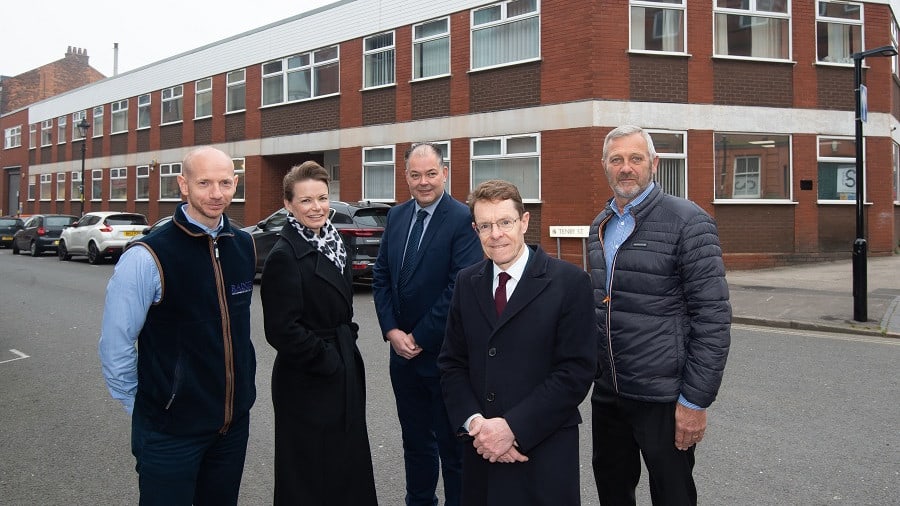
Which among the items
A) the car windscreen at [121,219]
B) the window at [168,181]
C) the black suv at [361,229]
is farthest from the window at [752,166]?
the window at [168,181]

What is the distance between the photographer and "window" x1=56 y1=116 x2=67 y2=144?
1575 inches

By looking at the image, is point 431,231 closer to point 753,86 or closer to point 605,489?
point 605,489

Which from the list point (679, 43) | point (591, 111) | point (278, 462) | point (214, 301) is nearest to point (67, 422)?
point (278, 462)

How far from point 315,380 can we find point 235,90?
83.7 feet

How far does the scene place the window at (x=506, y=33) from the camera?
55.9ft

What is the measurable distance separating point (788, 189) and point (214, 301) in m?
17.1

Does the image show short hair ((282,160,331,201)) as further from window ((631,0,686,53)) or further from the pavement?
window ((631,0,686,53))

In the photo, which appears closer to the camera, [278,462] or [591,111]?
[278,462]

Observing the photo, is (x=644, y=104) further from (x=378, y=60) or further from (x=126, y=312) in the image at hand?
(x=126, y=312)

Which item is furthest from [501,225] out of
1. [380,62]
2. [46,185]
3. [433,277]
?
[46,185]

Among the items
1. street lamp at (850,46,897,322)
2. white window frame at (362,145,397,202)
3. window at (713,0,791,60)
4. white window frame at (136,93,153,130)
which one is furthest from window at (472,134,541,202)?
white window frame at (136,93,153,130)

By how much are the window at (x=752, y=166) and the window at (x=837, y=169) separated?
1.03 meters

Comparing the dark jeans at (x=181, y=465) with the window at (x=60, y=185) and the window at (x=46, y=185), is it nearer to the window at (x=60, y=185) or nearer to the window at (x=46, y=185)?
the window at (x=60, y=185)

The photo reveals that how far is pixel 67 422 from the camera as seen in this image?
18.1 ft
